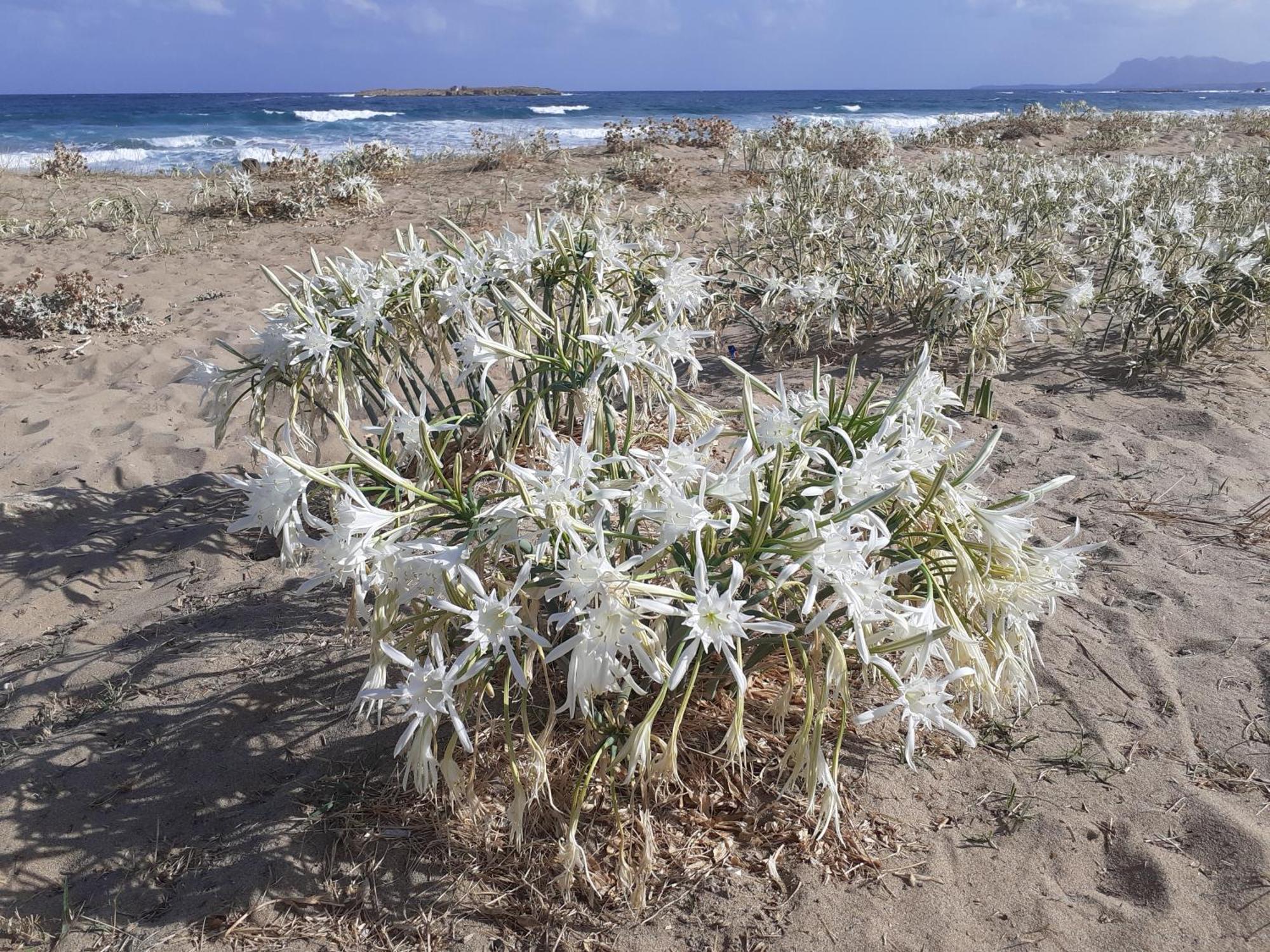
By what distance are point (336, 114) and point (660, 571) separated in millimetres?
31890

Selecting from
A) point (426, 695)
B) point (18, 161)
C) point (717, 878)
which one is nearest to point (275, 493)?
point (426, 695)

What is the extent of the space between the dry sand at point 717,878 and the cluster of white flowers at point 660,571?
0.19 metres

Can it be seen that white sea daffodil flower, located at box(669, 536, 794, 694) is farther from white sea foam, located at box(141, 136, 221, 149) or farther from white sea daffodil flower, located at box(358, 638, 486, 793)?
white sea foam, located at box(141, 136, 221, 149)

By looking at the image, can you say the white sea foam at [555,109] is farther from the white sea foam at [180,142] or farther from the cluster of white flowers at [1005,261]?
the cluster of white flowers at [1005,261]

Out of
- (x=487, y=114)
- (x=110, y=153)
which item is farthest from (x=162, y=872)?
(x=487, y=114)

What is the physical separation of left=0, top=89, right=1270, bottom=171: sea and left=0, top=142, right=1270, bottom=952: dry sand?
763 cm

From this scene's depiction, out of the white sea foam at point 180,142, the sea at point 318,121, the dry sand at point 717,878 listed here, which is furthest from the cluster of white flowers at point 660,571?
the white sea foam at point 180,142

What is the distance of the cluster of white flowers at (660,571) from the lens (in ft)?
4.30

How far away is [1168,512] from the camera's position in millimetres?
2797

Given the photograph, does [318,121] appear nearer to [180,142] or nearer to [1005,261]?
[180,142]

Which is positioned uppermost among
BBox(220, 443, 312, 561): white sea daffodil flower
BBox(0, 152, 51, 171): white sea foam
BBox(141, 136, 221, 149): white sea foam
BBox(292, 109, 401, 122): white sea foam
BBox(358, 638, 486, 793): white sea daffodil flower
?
BBox(292, 109, 401, 122): white sea foam

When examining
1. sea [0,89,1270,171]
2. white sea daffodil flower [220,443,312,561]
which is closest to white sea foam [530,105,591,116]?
sea [0,89,1270,171]

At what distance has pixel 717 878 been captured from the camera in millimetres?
1605

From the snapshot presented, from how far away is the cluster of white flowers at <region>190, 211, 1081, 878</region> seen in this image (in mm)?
1310
